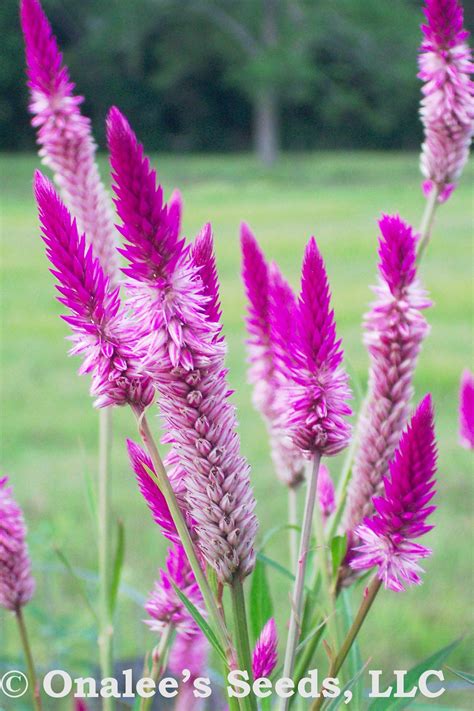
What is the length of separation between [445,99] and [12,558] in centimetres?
55

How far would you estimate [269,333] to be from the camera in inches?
33.4

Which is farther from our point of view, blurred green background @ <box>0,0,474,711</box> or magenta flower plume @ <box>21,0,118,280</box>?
blurred green background @ <box>0,0,474,711</box>

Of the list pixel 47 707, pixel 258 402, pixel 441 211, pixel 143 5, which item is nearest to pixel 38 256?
pixel 441 211

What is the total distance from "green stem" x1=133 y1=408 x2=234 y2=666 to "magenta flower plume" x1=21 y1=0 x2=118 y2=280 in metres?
0.39

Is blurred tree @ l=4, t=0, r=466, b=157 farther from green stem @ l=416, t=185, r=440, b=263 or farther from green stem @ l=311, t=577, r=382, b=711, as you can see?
green stem @ l=311, t=577, r=382, b=711

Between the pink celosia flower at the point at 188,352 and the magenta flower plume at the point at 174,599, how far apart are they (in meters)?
0.13

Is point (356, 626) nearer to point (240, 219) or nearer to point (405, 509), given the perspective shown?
point (405, 509)

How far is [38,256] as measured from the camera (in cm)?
816

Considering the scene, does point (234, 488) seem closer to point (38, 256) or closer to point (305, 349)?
point (305, 349)

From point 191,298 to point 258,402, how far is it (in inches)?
15.6

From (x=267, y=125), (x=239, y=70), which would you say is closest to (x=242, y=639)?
(x=267, y=125)

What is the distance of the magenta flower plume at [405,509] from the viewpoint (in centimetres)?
57

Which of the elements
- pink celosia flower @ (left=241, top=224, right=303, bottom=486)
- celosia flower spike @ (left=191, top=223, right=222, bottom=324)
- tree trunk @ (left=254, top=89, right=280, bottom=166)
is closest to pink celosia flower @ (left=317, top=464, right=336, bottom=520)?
pink celosia flower @ (left=241, top=224, right=303, bottom=486)

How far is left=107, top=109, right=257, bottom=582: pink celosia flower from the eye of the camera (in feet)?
1.63
